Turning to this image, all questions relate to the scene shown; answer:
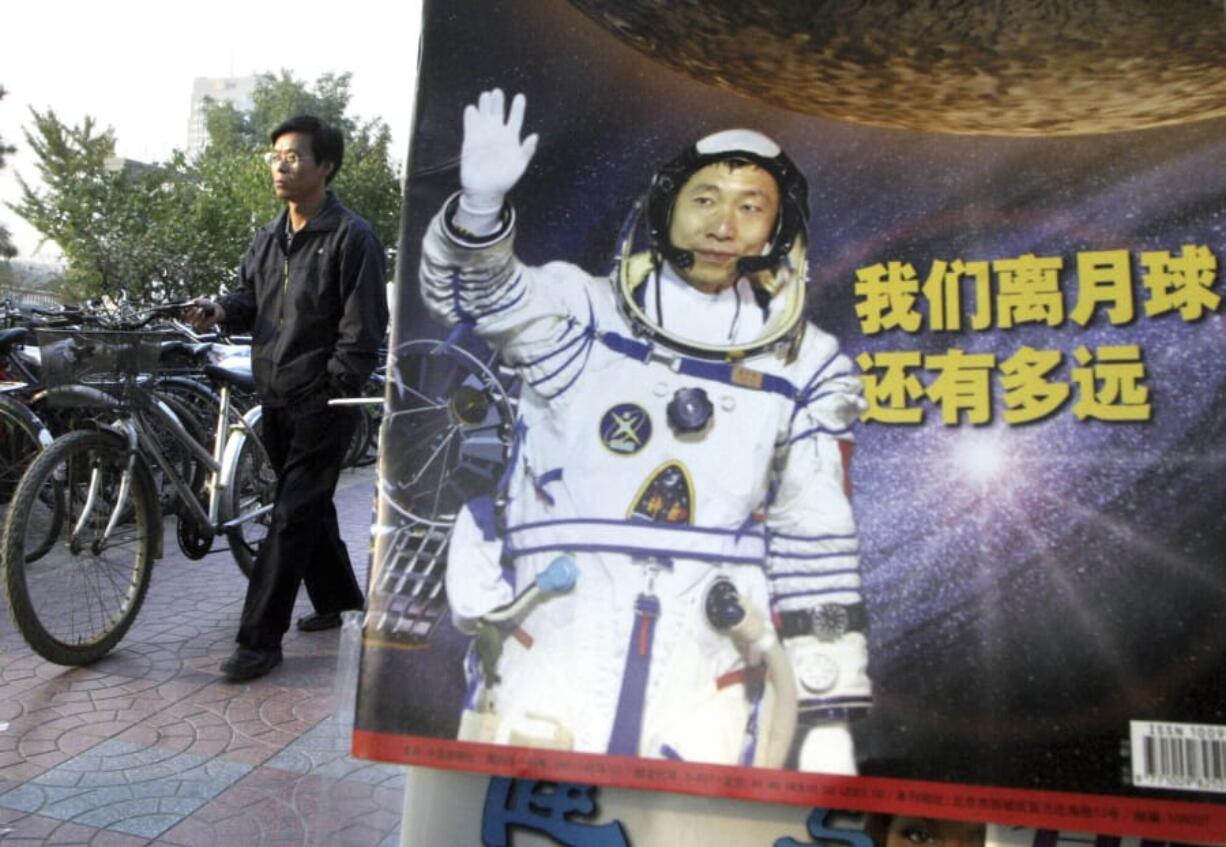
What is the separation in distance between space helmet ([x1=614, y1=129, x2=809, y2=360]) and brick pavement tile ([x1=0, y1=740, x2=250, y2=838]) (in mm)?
1885

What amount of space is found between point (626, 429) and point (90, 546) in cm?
281

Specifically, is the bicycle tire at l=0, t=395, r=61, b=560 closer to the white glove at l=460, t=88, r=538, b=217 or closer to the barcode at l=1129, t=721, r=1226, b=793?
the white glove at l=460, t=88, r=538, b=217

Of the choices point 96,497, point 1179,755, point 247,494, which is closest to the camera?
point 1179,755

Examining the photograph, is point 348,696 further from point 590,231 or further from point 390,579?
point 590,231

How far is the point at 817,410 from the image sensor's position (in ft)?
4.08

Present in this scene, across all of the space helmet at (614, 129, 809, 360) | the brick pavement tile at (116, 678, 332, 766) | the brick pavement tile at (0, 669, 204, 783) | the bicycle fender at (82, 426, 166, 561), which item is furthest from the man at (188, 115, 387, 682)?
the space helmet at (614, 129, 809, 360)

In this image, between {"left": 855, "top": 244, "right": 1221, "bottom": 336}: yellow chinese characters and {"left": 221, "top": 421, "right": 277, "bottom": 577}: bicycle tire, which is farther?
{"left": 221, "top": 421, "right": 277, "bottom": 577}: bicycle tire

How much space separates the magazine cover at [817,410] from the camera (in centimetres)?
115

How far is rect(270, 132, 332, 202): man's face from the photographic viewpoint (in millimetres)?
3252

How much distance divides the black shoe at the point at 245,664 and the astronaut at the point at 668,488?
2.26 m

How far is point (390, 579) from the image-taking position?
1335 millimetres

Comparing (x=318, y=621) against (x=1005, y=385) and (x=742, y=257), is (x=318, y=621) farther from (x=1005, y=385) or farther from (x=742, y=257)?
(x=1005, y=385)

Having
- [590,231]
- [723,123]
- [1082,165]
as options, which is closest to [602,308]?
[590,231]

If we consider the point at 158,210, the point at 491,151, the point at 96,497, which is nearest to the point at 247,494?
the point at 96,497
